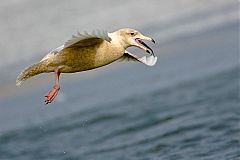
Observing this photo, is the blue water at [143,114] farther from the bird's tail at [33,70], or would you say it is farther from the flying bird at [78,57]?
the bird's tail at [33,70]

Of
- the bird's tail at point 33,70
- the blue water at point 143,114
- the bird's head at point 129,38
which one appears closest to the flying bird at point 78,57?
the bird's tail at point 33,70

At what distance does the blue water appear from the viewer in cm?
1273

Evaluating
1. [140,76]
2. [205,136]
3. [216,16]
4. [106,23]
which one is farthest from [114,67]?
[205,136]

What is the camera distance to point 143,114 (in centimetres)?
1523

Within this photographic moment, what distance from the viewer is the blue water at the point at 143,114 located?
1273cm

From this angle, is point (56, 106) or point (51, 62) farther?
point (56, 106)

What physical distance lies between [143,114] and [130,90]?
6.00ft

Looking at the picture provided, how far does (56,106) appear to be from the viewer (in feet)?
56.4

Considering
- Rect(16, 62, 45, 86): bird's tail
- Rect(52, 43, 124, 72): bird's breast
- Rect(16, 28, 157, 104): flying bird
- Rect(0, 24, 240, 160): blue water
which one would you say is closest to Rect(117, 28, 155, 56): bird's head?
Rect(16, 28, 157, 104): flying bird

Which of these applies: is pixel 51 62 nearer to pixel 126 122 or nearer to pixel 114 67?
pixel 126 122

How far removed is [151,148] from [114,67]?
266 inches

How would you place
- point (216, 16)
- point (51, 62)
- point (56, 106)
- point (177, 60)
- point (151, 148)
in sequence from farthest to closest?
point (216, 16) → point (177, 60) → point (56, 106) → point (151, 148) → point (51, 62)

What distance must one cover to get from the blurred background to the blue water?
2cm

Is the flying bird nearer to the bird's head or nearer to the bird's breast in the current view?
the bird's breast
